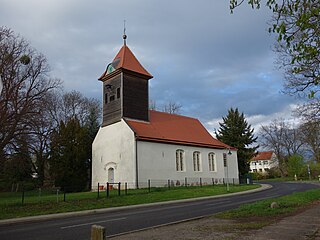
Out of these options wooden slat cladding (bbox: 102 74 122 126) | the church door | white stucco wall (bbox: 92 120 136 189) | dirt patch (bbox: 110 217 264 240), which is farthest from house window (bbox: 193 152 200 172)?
dirt patch (bbox: 110 217 264 240)

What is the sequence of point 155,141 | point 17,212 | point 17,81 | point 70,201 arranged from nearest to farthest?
point 17,212, point 70,201, point 17,81, point 155,141

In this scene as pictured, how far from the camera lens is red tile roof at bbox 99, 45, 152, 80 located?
34.3 m

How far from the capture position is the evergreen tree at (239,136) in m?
48.2

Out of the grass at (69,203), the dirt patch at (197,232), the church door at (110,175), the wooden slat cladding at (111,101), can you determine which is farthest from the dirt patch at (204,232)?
the wooden slat cladding at (111,101)

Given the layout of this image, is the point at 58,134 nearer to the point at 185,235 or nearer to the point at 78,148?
the point at 78,148

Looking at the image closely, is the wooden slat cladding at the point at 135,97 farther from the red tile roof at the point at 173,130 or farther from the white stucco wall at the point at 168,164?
the white stucco wall at the point at 168,164

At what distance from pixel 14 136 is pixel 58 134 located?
27.5ft

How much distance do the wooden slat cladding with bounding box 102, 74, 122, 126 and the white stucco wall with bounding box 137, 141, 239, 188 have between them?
16.3 feet

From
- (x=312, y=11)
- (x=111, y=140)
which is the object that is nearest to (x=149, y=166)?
(x=111, y=140)

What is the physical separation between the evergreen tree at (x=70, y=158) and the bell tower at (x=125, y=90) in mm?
4130

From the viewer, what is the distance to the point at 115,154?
106 feet

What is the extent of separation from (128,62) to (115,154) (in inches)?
422

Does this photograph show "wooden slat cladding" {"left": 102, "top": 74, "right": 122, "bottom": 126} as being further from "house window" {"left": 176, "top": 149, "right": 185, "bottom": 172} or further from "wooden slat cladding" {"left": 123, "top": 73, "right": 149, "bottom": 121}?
"house window" {"left": 176, "top": 149, "right": 185, "bottom": 172}

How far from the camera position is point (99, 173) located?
112 ft
